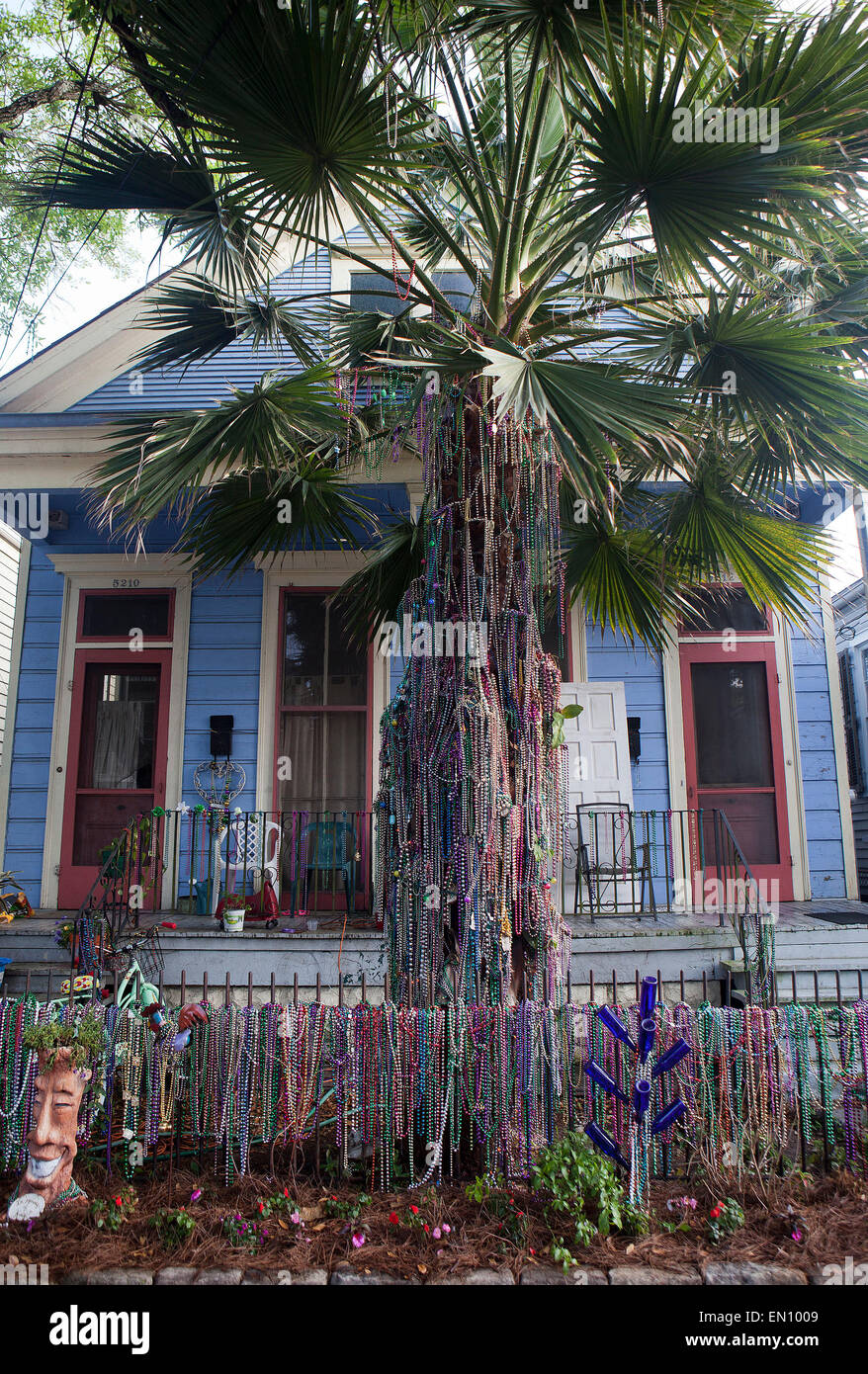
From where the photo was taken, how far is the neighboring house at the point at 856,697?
33.7ft

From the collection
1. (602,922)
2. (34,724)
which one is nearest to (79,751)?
(34,724)

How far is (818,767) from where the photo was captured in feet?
25.3

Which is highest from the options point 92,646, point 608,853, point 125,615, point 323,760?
point 125,615

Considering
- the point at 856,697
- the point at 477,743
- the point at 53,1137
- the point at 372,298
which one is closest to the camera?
the point at 53,1137

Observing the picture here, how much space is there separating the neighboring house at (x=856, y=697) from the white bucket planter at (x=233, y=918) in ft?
25.0

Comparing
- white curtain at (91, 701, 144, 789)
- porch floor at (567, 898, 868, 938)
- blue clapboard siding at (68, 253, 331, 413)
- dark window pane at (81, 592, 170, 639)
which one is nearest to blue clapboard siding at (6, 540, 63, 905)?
dark window pane at (81, 592, 170, 639)

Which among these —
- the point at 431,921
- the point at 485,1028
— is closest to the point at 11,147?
the point at 431,921

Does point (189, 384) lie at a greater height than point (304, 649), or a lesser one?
greater

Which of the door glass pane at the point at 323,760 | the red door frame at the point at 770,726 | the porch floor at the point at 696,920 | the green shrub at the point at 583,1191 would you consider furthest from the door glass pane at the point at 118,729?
the green shrub at the point at 583,1191

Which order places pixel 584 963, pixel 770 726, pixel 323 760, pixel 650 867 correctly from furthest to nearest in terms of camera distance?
1. pixel 770 726
2. pixel 323 760
3. pixel 650 867
4. pixel 584 963

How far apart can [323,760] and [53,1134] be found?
460 centimetres

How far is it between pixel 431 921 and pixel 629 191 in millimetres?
3560

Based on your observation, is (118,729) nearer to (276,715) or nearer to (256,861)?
(276,715)

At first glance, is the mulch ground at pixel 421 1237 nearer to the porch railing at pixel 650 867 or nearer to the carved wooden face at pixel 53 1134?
the carved wooden face at pixel 53 1134
